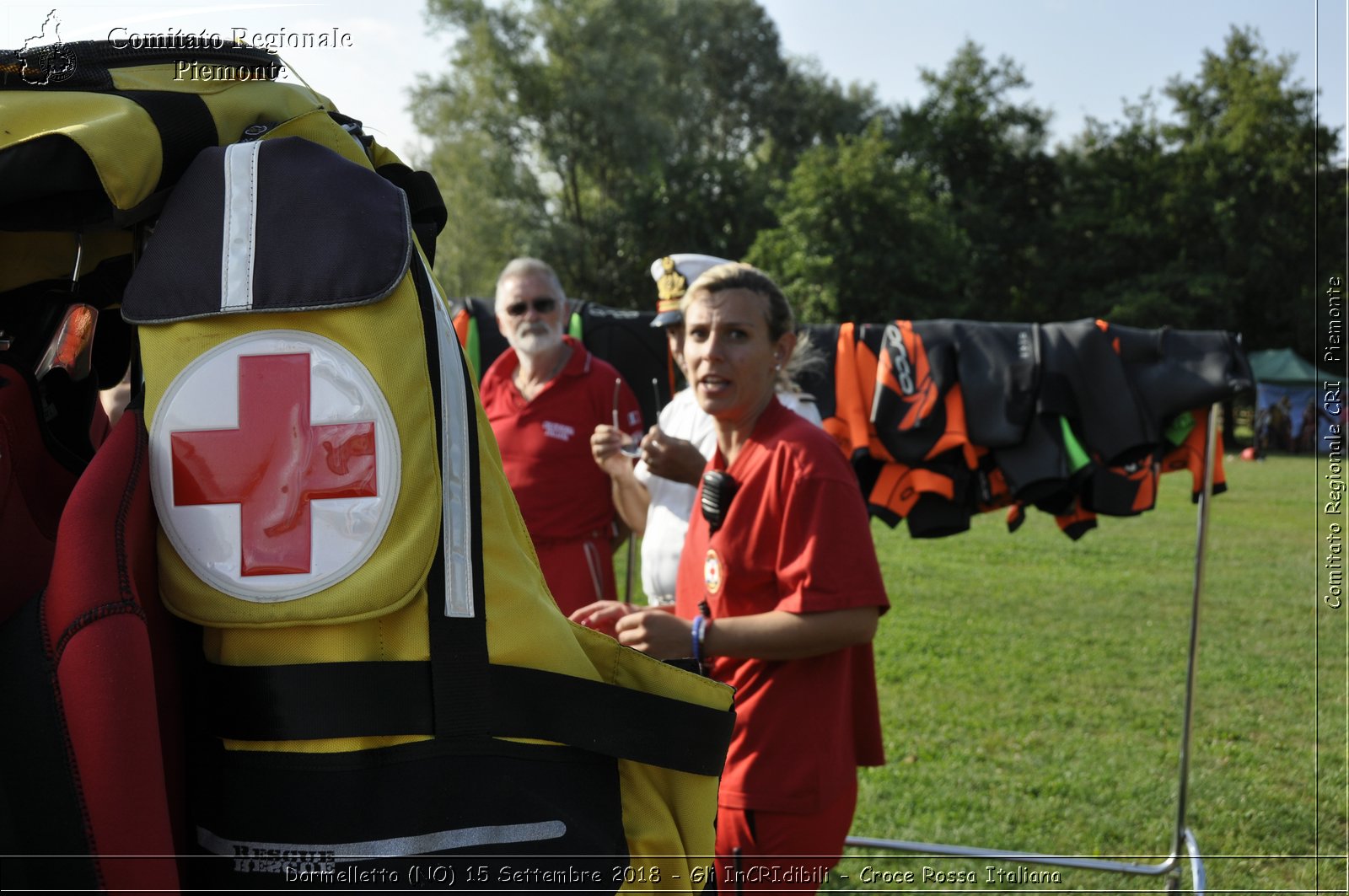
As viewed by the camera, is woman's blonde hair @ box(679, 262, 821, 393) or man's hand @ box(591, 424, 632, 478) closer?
woman's blonde hair @ box(679, 262, 821, 393)

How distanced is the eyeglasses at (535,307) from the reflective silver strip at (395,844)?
3.73m

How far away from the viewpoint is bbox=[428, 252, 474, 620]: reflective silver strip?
3.49ft

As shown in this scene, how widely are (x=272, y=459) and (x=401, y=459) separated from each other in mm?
129

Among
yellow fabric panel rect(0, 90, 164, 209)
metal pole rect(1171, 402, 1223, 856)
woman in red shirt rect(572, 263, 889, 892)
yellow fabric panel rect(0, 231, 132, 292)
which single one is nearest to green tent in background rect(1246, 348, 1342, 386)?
metal pole rect(1171, 402, 1223, 856)

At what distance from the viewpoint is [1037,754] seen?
5.52 meters

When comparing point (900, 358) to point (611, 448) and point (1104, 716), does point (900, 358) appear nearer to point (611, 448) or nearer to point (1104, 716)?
point (611, 448)

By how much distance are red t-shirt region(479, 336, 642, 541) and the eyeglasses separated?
0.16m

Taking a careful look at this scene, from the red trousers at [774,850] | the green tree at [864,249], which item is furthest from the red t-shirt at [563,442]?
the green tree at [864,249]

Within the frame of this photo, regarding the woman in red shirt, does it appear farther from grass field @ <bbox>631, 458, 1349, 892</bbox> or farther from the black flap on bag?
grass field @ <bbox>631, 458, 1349, 892</bbox>

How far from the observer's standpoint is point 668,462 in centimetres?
301

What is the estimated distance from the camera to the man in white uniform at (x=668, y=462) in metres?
3.03

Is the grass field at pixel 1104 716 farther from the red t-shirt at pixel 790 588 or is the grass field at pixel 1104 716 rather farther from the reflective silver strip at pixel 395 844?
the reflective silver strip at pixel 395 844

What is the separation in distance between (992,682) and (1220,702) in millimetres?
1348

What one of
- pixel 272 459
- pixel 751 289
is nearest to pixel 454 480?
pixel 272 459
